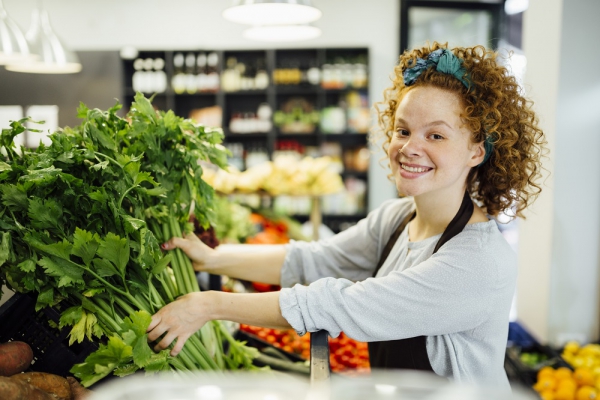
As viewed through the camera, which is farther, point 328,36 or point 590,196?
point 328,36

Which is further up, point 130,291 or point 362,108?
point 362,108

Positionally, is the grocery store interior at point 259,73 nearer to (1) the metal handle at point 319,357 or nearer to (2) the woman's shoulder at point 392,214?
(2) the woman's shoulder at point 392,214

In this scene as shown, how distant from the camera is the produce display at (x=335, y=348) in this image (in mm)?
2117

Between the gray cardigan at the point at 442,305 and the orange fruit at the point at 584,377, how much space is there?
4.56 feet

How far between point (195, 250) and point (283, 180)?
7.86 ft

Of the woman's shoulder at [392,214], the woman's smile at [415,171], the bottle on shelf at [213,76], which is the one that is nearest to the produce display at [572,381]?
the woman's shoulder at [392,214]

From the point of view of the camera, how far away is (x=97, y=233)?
115 centimetres

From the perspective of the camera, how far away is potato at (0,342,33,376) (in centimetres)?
112

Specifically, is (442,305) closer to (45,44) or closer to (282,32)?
(282,32)

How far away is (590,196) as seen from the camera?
306 centimetres

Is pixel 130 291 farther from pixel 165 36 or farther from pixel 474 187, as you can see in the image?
pixel 165 36

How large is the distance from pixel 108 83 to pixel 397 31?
3.45m

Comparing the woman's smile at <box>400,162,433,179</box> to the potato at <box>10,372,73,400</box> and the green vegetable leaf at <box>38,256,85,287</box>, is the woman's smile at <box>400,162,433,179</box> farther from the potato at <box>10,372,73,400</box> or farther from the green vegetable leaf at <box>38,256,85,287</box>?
the potato at <box>10,372,73,400</box>

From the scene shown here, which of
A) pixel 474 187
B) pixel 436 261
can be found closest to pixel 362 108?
pixel 474 187
